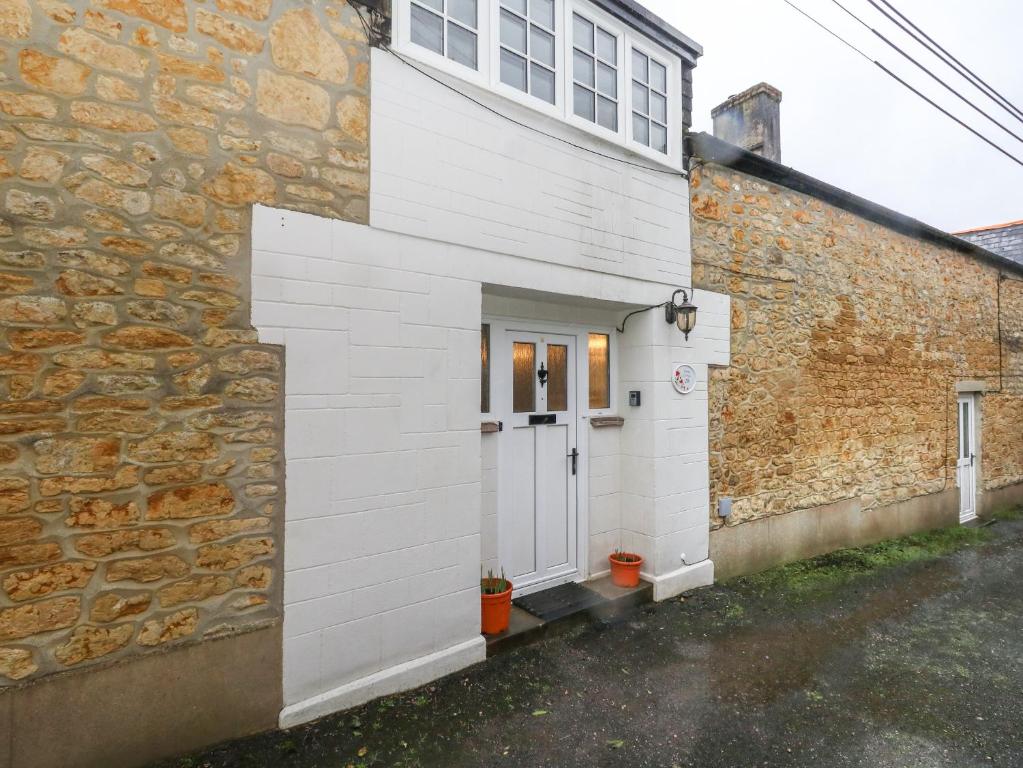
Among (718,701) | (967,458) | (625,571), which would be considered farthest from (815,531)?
(967,458)

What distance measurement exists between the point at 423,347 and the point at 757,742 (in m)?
2.95

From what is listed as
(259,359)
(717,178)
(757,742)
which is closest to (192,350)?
(259,359)

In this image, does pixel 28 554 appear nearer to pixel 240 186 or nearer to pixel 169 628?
pixel 169 628

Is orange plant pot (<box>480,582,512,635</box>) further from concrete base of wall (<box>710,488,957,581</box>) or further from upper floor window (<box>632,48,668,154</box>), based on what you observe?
upper floor window (<box>632,48,668,154</box>)

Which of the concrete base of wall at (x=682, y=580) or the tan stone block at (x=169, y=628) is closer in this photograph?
the tan stone block at (x=169, y=628)

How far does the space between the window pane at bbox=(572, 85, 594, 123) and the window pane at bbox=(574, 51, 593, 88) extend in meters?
0.06

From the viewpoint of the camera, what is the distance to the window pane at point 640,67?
448 cm

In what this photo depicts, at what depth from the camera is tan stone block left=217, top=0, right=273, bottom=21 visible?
2719 mm

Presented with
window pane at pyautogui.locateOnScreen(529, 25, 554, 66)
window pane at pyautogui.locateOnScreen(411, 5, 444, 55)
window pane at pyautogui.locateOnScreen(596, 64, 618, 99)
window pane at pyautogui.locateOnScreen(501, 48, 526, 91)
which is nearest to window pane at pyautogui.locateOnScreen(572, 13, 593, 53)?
window pane at pyautogui.locateOnScreen(596, 64, 618, 99)

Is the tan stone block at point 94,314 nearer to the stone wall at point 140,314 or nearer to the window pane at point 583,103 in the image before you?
the stone wall at point 140,314

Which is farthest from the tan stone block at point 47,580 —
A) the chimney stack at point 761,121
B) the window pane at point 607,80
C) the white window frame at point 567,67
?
the chimney stack at point 761,121

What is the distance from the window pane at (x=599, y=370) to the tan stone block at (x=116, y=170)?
342cm

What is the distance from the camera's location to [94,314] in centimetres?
239

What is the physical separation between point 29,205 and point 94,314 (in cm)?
52
